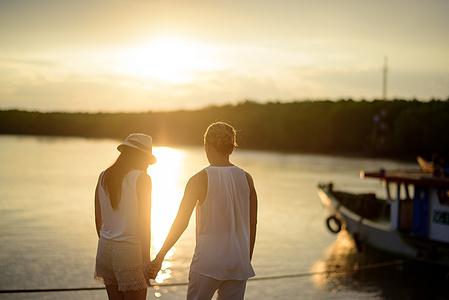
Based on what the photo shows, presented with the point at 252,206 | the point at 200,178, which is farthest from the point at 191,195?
→ the point at 252,206

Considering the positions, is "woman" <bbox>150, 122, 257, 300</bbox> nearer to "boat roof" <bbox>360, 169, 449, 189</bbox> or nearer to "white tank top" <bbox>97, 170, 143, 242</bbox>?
"white tank top" <bbox>97, 170, 143, 242</bbox>

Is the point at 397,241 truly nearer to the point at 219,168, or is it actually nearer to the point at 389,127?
the point at 219,168

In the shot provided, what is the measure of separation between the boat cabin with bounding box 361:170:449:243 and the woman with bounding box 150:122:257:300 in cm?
1431

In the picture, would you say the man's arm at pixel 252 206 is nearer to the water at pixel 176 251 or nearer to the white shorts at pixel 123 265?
the white shorts at pixel 123 265

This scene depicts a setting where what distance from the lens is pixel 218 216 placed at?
534cm

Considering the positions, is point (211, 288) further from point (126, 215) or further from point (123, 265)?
point (126, 215)

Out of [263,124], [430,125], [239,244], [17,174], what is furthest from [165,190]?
[263,124]

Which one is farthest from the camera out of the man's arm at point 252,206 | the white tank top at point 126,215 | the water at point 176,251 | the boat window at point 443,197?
the boat window at point 443,197

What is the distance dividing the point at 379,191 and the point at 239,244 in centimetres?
4834

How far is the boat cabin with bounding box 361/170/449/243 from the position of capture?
62.2ft

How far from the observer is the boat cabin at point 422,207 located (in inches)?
746

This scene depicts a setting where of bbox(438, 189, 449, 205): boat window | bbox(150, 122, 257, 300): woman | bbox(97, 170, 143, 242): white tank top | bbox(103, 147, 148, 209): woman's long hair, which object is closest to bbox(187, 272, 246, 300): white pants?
bbox(150, 122, 257, 300): woman

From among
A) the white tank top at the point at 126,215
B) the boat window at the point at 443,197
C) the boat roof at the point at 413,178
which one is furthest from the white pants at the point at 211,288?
the boat window at the point at 443,197

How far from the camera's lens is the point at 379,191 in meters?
52.2
